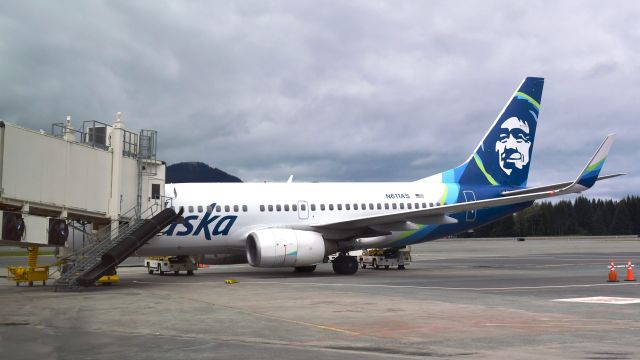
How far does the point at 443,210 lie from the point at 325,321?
46.6 ft

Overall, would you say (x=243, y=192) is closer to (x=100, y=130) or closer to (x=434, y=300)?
(x=100, y=130)

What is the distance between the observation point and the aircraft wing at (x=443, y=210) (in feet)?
83.4

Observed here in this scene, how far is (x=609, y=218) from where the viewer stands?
14688cm

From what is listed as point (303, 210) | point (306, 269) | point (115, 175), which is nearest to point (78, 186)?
point (115, 175)

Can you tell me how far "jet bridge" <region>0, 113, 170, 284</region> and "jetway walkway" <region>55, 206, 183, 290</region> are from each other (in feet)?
0.13

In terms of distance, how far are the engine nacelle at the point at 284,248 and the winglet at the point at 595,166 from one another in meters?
10.2

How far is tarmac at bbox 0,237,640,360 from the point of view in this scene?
358 inches

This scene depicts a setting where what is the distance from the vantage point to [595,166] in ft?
84.0

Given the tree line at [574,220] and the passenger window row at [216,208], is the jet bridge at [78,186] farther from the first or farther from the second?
the tree line at [574,220]

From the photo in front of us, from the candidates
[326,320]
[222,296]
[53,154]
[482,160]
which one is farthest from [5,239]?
[482,160]

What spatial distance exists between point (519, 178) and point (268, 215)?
13145mm

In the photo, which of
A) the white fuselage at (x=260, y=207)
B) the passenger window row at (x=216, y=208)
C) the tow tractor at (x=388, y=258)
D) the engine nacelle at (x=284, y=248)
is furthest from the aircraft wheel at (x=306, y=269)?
the tow tractor at (x=388, y=258)

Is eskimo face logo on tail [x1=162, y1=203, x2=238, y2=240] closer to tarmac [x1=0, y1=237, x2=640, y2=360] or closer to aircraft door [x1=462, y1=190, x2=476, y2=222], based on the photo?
tarmac [x1=0, y1=237, x2=640, y2=360]

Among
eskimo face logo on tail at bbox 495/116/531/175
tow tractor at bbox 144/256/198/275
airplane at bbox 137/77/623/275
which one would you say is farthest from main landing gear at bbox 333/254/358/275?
eskimo face logo on tail at bbox 495/116/531/175
